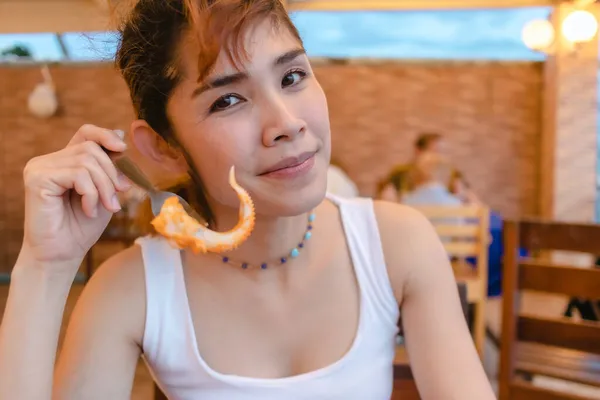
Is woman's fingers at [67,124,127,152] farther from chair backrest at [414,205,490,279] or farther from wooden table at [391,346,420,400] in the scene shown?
chair backrest at [414,205,490,279]

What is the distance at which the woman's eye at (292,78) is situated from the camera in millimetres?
833

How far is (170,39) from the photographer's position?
33.2 inches

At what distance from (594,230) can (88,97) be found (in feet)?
18.2

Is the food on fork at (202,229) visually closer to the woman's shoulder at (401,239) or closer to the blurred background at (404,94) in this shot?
the woman's shoulder at (401,239)

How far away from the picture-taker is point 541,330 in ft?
5.52

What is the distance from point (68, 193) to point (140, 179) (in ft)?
0.46

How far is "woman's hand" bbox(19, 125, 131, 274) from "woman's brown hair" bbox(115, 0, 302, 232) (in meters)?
0.12

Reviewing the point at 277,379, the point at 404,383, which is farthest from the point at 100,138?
the point at 404,383

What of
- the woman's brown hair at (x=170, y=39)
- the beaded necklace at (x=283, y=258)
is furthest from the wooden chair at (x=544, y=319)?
the woman's brown hair at (x=170, y=39)

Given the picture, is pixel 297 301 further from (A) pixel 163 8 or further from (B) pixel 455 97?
(B) pixel 455 97

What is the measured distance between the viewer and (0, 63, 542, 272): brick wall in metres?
5.83

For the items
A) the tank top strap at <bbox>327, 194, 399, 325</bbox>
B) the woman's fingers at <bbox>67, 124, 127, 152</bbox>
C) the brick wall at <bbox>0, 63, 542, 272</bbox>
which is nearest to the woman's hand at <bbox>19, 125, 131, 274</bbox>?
the woman's fingers at <bbox>67, 124, 127, 152</bbox>

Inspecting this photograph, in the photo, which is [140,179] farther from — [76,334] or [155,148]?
[76,334]

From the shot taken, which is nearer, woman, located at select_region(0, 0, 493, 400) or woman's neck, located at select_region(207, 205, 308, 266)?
woman, located at select_region(0, 0, 493, 400)
